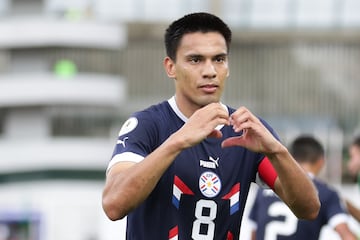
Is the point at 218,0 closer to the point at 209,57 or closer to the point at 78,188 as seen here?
the point at 78,188

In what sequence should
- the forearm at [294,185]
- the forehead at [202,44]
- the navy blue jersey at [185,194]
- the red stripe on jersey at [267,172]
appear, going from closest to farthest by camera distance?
the forearm at [294,185] < the forehead at [202,44] < the navy blue jersey at [185,194] < the red stripe on jersey at [267,172]

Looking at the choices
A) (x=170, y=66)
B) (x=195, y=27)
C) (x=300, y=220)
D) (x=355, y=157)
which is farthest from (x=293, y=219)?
(x=195, y=27)

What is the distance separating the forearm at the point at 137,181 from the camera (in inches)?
219

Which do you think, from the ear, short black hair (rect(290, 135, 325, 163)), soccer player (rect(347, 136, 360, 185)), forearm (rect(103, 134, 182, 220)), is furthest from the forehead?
soccer player (rect(347, 136, 360, 185))

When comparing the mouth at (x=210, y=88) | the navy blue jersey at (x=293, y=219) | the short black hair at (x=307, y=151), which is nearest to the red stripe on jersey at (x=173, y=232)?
the mouth at (x=210, y=88)

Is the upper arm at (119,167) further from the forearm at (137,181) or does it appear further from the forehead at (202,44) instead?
the forehead at (202,44)

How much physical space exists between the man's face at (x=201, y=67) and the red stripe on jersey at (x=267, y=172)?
464mm

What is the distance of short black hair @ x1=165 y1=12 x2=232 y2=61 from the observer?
603 centimetres

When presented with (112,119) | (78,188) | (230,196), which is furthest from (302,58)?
(230,196)

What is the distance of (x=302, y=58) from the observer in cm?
6594

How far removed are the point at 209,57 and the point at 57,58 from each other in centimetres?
5509

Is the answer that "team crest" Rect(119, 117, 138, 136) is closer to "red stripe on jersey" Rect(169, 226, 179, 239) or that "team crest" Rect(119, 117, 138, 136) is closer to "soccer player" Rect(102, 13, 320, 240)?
"soccer player" Rect(102, 13, 320, 240)

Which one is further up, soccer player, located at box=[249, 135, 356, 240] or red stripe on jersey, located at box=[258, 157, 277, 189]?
red stripe on jersey, located at box=[258, 157, 277, 189]

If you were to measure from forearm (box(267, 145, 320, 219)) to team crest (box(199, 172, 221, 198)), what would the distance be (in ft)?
1.01
